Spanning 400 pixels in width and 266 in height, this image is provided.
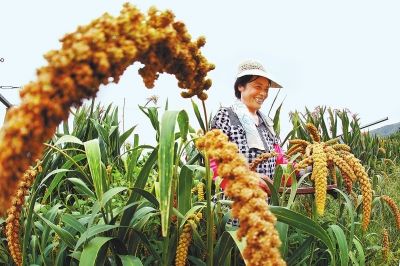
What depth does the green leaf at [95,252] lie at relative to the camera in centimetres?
143

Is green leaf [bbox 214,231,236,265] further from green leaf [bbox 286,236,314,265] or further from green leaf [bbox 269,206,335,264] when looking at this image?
green leaf [bbox 286,236,314,265]

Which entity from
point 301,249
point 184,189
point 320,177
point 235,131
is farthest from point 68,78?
point 235,131

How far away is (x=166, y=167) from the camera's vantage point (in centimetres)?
120

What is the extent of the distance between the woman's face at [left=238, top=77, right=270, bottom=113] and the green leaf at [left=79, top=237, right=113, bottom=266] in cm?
146

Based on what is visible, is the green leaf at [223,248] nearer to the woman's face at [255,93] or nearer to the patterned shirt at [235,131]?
the patterned shirt at [235,131]

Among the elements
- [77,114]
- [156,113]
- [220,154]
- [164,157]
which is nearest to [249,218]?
[220,154]

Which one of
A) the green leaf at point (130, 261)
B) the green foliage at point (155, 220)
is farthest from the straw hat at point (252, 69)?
the green leaf at point (130, 261)

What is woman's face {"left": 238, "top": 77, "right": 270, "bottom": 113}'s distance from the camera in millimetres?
2836

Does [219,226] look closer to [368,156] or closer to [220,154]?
[220,154]

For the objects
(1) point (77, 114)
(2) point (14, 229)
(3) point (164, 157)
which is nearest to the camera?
(3) point (164, 157)

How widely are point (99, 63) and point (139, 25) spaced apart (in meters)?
0.10

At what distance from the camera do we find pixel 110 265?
1720 millimetres

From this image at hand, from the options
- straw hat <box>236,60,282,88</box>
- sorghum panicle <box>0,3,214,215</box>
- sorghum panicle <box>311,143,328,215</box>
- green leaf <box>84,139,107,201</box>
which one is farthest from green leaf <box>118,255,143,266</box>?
straw hat <box>236,60,282,88</box>

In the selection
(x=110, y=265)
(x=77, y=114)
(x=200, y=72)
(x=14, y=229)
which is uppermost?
(x=77, y=114)
